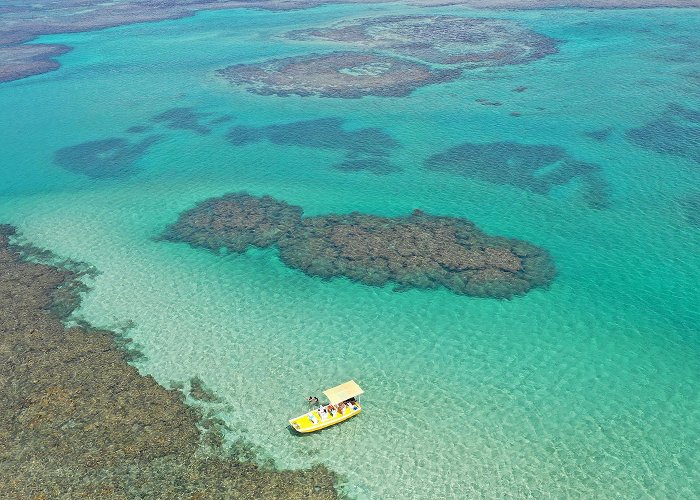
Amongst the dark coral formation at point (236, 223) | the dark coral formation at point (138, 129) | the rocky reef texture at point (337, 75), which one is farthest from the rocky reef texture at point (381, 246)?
the rocky reef texture at point (337, 75)

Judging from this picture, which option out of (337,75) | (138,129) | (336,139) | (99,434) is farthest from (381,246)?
(337,75)

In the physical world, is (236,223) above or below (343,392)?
below

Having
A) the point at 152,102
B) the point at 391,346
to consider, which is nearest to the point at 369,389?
the point at 391,346

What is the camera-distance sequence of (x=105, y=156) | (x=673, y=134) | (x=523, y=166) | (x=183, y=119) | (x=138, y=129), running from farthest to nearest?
(x=183, y=119) → (x=138, y=129) → (x=105, y=156) → (x=673, y=134) → (x=523, y=166)

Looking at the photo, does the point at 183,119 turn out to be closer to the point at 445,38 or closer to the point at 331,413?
the point at 331,413

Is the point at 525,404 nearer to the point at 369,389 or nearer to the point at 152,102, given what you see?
the point at 369,389

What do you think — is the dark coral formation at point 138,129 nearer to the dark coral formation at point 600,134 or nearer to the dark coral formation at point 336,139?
the dark coral formation at point 336,139

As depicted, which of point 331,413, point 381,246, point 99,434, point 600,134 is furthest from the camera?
point 600,134
